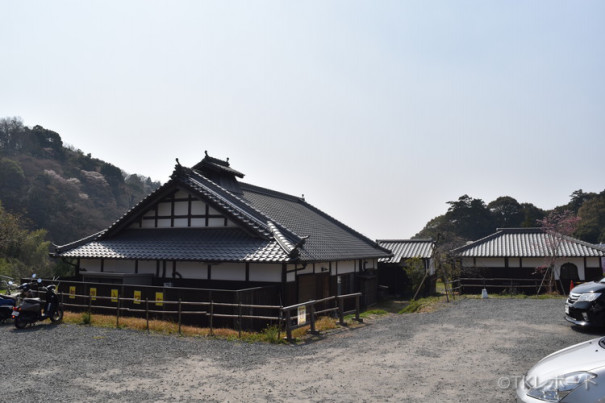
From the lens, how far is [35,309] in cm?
1320

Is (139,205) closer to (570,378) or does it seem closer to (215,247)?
(215,247)

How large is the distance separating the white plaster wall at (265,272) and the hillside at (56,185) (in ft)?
115

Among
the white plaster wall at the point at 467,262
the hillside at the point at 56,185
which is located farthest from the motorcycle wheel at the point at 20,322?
the hillside at the point at 56,185

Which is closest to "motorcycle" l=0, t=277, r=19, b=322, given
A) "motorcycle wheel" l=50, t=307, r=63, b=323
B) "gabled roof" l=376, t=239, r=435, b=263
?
"motorcycle wheel" l=50, t=307, r=63, b=323

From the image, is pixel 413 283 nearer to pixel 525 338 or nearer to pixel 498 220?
pixel 525 338

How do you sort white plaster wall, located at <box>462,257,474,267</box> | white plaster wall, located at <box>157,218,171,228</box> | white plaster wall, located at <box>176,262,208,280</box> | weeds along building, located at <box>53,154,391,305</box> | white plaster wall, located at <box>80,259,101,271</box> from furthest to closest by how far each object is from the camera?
white plaster wall, located at <box>462,257,474,267</box> → white plaster wall, located at <box>157,218,171,228</box> → white plaster wall, located at <box>80,259,101,271</box> → white plaster wall, located at <box>176,262,208,280</box> → weeds along building, located at <box>53,154,391,305</box>

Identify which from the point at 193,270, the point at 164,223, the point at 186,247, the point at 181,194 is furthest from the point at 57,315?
the point at 181,194

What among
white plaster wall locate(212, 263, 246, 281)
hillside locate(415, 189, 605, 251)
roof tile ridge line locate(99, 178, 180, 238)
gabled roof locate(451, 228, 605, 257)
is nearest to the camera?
white plaster wall locate(212, 263, 246, 281)

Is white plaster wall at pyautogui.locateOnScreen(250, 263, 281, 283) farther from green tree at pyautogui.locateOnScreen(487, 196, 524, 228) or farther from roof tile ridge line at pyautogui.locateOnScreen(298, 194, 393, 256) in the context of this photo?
green tree at pyautogui.locateOnScreen(487, 196, 524, 228)

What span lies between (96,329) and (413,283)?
1946cm

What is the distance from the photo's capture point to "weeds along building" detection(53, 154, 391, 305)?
49.9 feet

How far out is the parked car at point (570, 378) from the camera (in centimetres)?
438

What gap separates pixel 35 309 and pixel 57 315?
104cm

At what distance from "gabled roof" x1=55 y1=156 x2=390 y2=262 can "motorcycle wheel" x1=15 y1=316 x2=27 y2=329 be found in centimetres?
455
